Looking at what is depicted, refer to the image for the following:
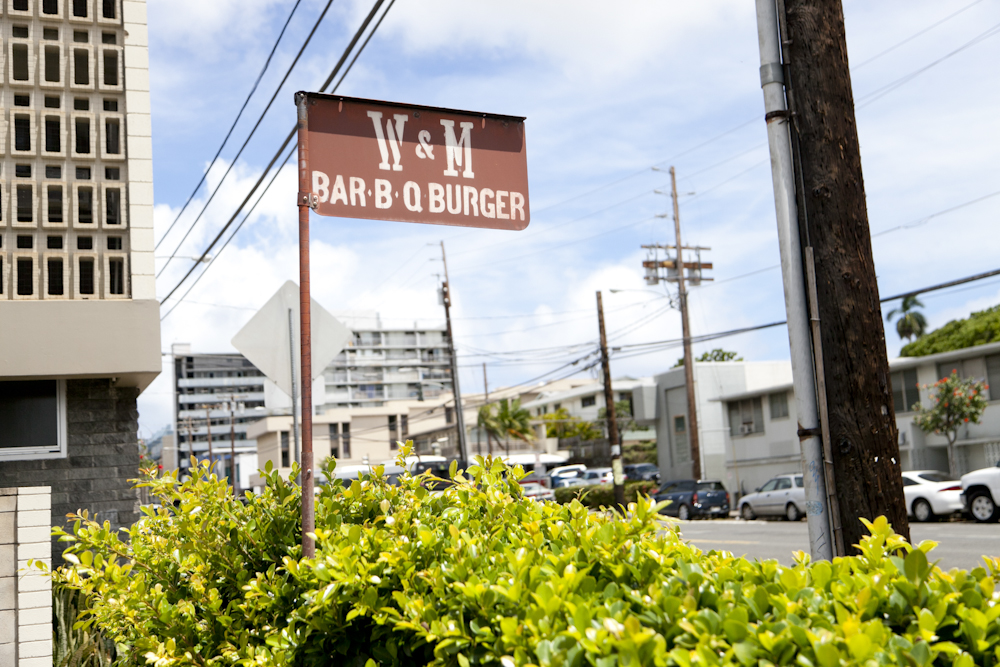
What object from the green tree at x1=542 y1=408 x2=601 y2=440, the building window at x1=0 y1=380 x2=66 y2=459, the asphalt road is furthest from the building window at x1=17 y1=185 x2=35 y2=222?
the green tree at x1=542 y1=408 x2=601 y2=440

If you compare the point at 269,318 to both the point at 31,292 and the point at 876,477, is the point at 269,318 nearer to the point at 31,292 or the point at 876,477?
the point at 31,292

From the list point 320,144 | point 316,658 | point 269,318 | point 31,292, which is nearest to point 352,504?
point 316,658

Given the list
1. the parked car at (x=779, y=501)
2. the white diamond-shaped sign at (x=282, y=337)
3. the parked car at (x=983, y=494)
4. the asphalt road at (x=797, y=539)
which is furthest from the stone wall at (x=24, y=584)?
the parked car at (x=779, y=501)

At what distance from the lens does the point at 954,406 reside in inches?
1075

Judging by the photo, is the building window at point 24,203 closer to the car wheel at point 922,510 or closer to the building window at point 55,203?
the building window at point 55,203

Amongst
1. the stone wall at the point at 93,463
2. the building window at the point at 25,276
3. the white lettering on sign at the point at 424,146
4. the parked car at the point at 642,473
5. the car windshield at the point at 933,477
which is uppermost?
the building window at the point at 25,276

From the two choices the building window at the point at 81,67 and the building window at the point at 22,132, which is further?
the building window at the point at 81,67

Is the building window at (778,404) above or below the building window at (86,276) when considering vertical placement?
below

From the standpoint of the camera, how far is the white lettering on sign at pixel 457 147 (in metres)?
4.36

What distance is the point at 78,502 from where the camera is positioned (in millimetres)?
8719

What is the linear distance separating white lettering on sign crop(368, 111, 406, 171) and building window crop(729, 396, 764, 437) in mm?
36089

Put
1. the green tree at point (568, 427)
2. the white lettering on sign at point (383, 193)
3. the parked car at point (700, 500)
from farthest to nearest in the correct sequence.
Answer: the green tree at point (568, 427)
the parked car at point (700, 500)
the white lettering on sign at point (383, 193)

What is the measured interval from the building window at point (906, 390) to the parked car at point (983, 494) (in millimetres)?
10040

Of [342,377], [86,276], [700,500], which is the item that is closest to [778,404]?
[700,500]
